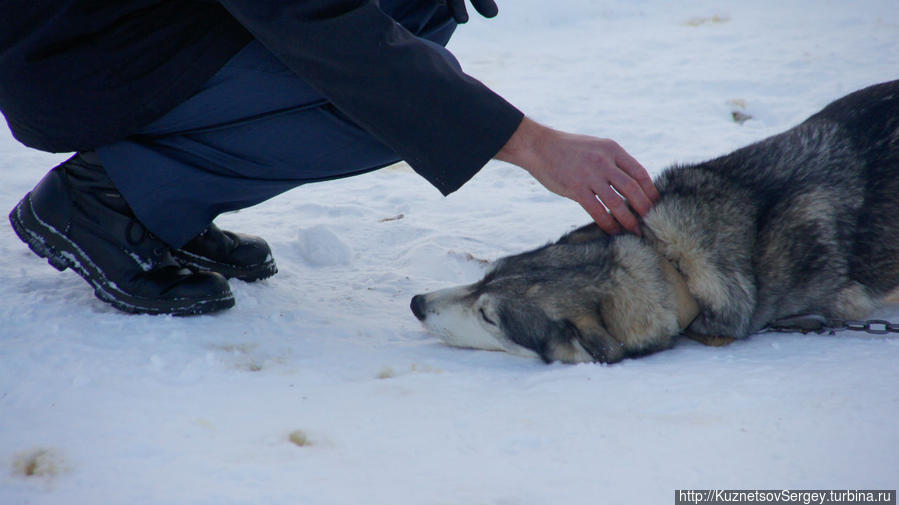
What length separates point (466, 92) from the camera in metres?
2.03

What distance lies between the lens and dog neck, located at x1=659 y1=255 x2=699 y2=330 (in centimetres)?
229

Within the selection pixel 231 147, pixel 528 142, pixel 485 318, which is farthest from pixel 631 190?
pixel 231 147

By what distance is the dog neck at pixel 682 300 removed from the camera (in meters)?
2.29

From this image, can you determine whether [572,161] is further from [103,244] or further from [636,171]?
[103,244]

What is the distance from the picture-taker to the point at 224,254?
269 centimetres

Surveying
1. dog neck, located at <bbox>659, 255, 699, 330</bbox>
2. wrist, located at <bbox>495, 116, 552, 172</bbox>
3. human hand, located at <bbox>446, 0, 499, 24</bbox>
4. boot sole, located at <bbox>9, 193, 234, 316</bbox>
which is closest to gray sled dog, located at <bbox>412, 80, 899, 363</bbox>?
dog neck, located at <bbox>659, 255, 699, 330</bbox>

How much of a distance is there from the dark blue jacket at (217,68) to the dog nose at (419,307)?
48cm

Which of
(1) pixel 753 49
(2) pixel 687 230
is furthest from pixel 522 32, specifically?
(2) pixel 687 230

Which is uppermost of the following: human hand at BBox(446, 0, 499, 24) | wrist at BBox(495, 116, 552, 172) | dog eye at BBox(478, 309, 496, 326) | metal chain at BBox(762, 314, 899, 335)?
human hand at BBox(446, 0, 499, 24)

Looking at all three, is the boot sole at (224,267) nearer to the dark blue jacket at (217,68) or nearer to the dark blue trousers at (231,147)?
the dark blue trousers at (231,147)

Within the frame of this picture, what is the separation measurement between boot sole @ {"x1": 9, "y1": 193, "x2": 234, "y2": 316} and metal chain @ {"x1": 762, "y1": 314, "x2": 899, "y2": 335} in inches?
69.2

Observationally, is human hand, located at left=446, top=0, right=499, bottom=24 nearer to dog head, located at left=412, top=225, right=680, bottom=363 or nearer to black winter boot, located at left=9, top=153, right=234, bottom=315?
dog head, located at left=412, top=225, right=680, bottom=363

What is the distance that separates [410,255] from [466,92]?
122 cm

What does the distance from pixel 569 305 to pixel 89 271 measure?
1490 mm
